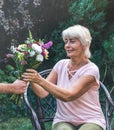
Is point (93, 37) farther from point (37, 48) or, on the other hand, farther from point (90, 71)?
point (37, 48)

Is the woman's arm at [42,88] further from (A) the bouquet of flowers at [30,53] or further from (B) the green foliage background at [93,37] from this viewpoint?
(B) the green foliage background at [93,37]

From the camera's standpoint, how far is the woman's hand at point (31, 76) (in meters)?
3.82

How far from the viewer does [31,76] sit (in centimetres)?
383

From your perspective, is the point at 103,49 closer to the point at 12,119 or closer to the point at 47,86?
the point at 12,119

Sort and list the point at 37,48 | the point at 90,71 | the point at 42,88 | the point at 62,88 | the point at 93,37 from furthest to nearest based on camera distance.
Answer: the point at 93,37 < the point at 42,88 < the point at 90,71 < the point at 62,88 < the point at 37,48

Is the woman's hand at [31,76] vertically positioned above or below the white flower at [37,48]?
below

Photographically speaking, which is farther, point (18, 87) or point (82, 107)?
point (82, 107)

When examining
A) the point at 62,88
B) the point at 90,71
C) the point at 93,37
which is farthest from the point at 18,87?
the point at 93,37

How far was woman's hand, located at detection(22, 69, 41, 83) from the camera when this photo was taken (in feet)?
12.5

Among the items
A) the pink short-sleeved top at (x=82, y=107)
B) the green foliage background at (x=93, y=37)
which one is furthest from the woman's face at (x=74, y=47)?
the green foliage background at (x=93, y=37)

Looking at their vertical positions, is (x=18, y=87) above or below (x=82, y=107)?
above

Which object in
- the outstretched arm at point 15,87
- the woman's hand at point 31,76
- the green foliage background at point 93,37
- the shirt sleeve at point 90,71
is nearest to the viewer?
the woman's hand at point 31,76

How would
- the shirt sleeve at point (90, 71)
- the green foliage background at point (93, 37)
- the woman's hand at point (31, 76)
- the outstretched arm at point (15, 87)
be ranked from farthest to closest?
the green foliage background at point (93, 37) → the shirt sleeve at point (90, 71) → the outstretched arm at point (15, 87) → the woman's hand at point (31, 76)

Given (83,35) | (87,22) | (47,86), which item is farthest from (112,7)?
(47,86)
